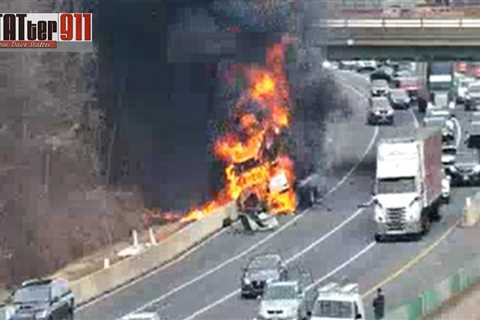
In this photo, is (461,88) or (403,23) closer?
(403,23)

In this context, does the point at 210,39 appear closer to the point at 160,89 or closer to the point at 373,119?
the point at 160,89

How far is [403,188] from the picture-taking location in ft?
186

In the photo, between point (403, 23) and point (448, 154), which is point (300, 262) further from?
point (403, 23)

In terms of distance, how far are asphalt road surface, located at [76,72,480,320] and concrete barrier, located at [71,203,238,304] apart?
43 cm

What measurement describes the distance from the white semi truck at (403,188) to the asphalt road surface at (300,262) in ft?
2.39

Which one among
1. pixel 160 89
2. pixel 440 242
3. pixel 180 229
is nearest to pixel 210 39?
pixel 160 89

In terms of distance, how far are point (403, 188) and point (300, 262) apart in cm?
460

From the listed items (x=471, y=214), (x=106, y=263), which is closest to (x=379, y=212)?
(x=471, y=214)

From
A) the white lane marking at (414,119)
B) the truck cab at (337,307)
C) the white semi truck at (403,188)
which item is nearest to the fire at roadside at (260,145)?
the white semi truck at (403,188)

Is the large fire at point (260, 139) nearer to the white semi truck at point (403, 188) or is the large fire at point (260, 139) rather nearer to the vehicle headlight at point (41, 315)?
the white semi truck at point (403, 188)

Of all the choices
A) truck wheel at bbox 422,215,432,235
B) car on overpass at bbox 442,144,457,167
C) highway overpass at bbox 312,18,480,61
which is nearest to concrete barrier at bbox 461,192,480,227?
truck wheel at bbox 422,215,432,235

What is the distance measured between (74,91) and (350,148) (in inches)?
754

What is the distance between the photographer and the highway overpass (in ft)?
257

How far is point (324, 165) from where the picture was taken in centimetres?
7612
